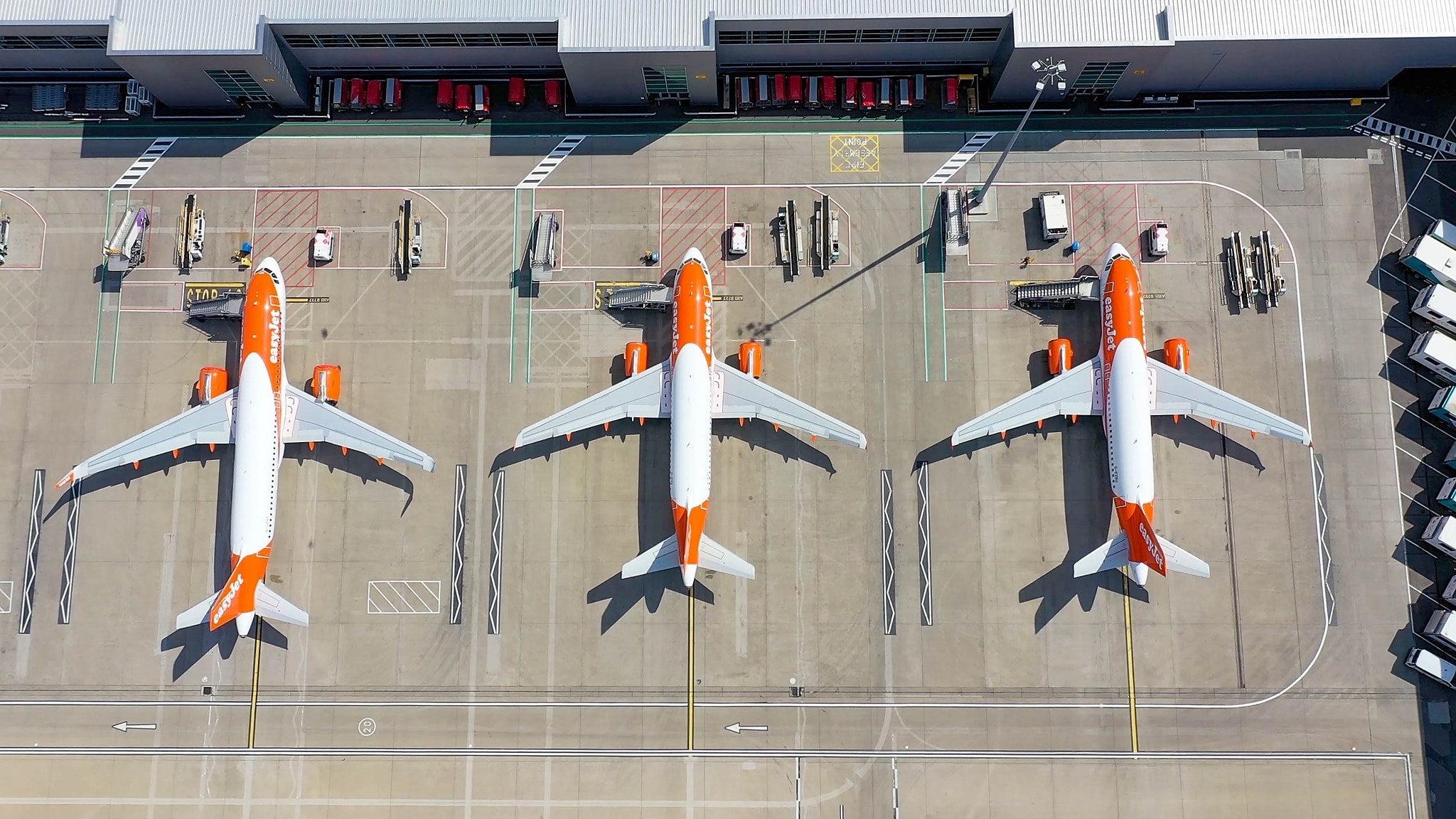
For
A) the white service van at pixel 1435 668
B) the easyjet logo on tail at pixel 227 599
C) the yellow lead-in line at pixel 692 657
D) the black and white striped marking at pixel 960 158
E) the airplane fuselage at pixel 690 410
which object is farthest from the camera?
the black and white striped marking at pixel 960 158

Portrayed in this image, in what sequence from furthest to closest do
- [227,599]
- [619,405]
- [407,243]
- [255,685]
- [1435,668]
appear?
[407,243] → [619,405] → [255,685] → [1435,668] → [227,599]

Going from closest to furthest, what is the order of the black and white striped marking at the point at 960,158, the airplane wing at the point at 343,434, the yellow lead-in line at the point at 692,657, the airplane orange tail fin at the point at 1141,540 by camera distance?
the airplane orange tail fin at the point at 1141,540, the airplane wing at the point at 343,434, the yellow lead-in line at the point at 692,657, the black and white striped marking at the point at 960,158

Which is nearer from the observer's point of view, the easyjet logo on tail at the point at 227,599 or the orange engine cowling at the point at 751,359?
the easyjet logo on tail at the point at 227,599

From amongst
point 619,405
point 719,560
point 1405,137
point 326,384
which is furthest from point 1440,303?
point 326,384

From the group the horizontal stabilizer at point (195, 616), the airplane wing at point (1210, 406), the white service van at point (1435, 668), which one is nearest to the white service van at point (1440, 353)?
the airplane wing at point (1210, 406)

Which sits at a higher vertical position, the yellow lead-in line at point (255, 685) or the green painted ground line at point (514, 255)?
the green painted ground line at point (514, 255)

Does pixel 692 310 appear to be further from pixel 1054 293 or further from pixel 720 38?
pixel 1054 293

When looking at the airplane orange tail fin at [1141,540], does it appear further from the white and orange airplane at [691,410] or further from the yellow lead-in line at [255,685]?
the yellow lead-in line at [255,685]

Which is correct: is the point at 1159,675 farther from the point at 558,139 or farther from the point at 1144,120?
the point at 558,139
